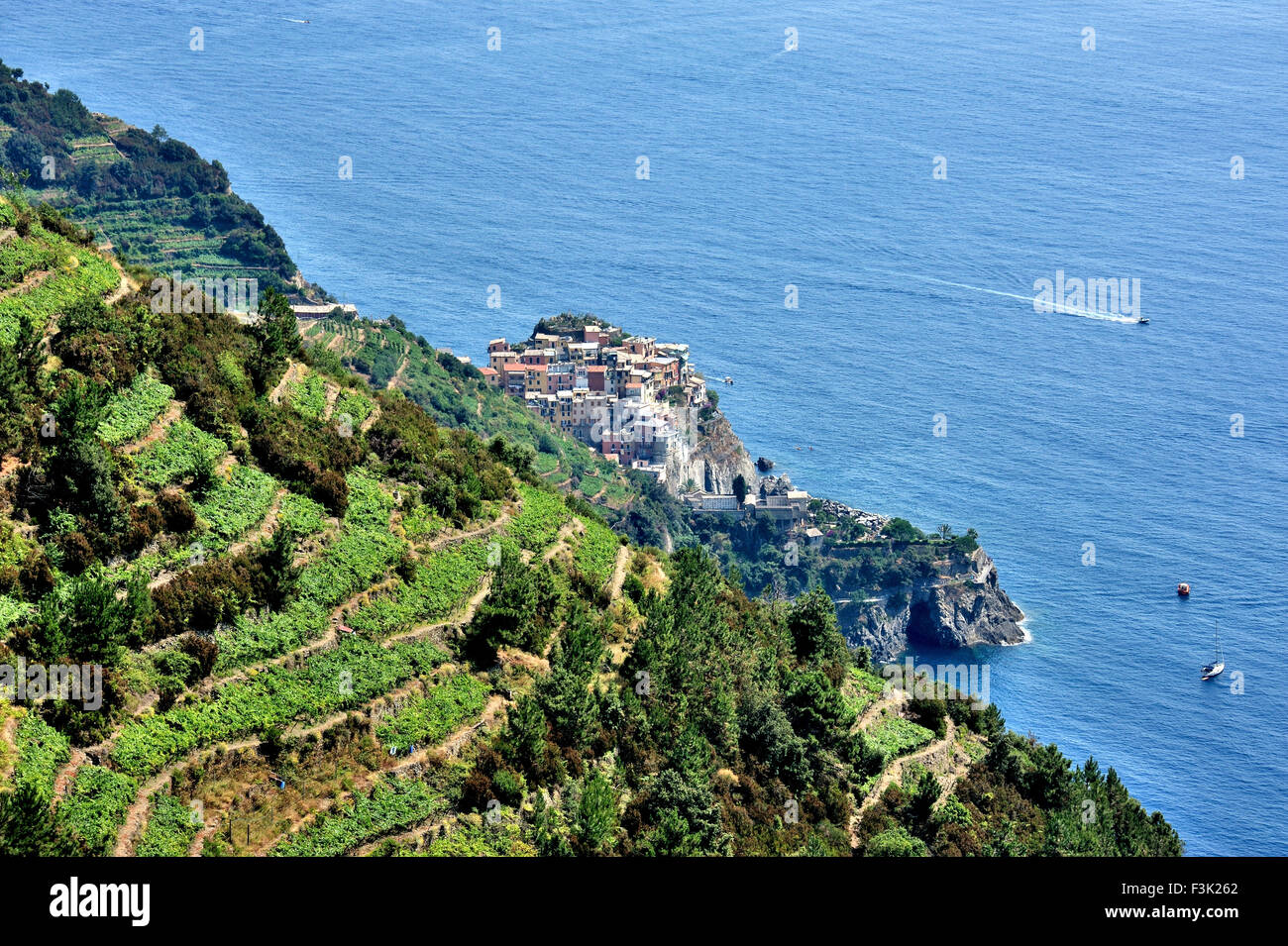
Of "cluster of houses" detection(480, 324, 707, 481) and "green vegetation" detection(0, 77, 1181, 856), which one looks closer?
"green vegetation" detection(0, 77, 1181, 856)

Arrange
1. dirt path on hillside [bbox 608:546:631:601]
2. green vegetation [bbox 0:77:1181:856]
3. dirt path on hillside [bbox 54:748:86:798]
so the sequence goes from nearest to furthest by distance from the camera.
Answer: dirt path on hillside [bbox 54:748:86:798], green vegetation [bbox 0:77:1181:856], dirt path on hillside [bbox 608:546:631:601]

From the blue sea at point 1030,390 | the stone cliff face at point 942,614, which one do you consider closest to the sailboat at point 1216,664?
the blue sea at point 1030,390

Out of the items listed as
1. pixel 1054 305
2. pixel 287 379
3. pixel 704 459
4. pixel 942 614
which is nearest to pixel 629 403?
pixel 704 459

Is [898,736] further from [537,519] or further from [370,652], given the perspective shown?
[370,652]

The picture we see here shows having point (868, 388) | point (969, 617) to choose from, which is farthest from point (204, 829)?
point (868, 388)

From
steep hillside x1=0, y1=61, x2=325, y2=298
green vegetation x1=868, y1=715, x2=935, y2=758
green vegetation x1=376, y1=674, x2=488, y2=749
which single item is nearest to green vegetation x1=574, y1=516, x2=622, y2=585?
green vegetation x1=376, y1=674, x2=488, y2=749

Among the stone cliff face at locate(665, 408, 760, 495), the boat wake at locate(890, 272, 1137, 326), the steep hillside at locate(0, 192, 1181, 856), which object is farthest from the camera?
the boat wake at locate(890, 272, 1137, 326)

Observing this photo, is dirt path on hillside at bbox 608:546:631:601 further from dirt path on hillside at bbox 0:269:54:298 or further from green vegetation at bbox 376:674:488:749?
dirt path on hillside at bbox 0:269:54:298

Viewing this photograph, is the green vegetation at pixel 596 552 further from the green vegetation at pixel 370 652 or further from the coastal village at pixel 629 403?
the coastal village at pixel 629 403
